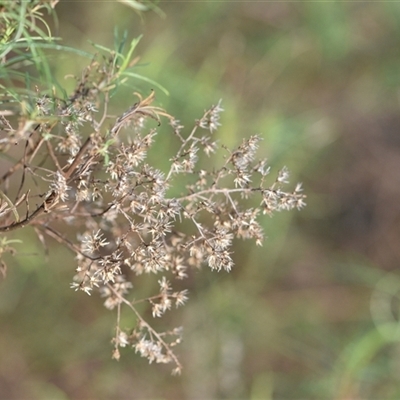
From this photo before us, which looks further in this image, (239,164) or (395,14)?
(395,14)

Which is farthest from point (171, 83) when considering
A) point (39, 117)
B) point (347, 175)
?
point (39, 117)

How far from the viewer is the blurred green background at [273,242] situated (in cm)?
212

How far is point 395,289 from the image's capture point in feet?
7.06

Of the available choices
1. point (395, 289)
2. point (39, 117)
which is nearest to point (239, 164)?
point (39, 117)

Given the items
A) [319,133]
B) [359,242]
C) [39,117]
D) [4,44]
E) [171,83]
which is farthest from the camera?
[359,242]

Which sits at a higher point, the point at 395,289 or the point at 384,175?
the point at 384,175

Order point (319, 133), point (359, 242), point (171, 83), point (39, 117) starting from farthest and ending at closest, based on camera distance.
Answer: point (359, 242) → point (319, 133) → point (171, 83) → point (39, 117)

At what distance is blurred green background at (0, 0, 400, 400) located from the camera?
2123mm

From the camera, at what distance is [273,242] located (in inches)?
86.4

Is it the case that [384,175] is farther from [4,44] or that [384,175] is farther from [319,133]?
[4,44]

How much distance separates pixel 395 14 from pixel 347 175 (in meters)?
0.76

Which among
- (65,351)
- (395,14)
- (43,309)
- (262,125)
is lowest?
(65,351)

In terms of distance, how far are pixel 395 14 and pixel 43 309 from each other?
201 centimetres

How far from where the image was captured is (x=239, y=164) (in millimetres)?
941
